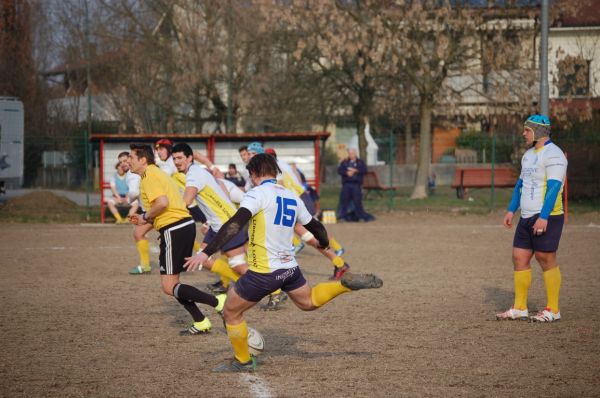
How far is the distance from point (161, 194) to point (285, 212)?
2.27 meters

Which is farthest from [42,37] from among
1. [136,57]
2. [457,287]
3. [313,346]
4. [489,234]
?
[313,346]

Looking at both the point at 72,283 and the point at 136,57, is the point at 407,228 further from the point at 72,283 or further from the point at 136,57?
the point at 136,57

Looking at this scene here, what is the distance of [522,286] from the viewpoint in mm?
8836

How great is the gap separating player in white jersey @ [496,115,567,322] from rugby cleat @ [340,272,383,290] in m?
2.73

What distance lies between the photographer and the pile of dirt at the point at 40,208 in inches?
946

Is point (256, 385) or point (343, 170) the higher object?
point (343, 170)

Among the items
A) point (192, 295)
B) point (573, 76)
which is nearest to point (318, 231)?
point (192, 295)

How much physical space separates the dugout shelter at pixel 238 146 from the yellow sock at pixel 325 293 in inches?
649

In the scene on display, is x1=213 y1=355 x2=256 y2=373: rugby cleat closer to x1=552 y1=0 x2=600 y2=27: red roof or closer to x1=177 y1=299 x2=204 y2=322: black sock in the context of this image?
x1=177 y1=299 x2=204 y2=322: black sock

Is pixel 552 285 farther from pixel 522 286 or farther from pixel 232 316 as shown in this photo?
pixel 232 316

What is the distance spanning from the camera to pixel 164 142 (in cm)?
1053

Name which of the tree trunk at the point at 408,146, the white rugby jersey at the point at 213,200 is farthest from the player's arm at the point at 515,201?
the tree trunk at the point at 408,146

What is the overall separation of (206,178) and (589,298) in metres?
5.03

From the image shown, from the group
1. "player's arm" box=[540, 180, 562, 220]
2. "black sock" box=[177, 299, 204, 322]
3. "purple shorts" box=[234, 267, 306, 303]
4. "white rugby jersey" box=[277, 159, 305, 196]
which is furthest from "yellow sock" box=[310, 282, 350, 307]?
"white rugby jersey" box=[277, 159, 305, 196]
